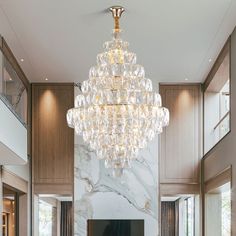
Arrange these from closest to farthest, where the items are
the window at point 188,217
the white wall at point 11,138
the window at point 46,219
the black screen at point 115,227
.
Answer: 1. the white wall at point 11,138
2. the black screen at point 115,227
3. the window at point 188,217
4. the window at point 46,219

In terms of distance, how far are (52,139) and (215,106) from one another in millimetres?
3760

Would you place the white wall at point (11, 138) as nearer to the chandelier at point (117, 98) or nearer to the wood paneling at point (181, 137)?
the chandelier at point (117, 98)

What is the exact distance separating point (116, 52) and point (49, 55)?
2456 mm

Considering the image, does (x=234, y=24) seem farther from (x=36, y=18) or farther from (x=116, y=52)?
(x=36, y=18)

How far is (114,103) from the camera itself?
8188 mm

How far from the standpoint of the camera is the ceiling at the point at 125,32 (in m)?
7.81

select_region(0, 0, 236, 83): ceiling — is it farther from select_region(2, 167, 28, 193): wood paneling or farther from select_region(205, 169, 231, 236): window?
select_region(205, 169, 231, 236): window

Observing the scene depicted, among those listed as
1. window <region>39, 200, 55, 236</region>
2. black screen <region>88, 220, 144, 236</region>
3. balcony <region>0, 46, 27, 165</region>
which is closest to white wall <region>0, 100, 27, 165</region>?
balcony <region>0, 46, 27, 165</region>

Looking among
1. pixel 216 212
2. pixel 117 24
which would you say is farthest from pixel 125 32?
pixel 216 212

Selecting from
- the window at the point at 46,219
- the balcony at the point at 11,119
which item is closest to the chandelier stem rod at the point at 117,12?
the balcony at the point at 11,119

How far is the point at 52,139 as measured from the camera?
1244 cm

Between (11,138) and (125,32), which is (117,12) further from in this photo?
(11,138)

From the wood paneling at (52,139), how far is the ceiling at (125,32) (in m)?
0.97

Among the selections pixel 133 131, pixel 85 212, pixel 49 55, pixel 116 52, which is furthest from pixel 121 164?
pixel 85 212
